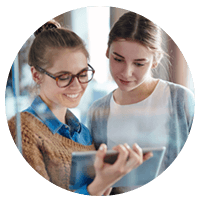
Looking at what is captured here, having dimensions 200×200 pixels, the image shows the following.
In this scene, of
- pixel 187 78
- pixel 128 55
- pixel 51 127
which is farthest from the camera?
pixel 187 78

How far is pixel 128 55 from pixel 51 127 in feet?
2.47

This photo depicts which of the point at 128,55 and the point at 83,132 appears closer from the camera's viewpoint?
the point at 128,55

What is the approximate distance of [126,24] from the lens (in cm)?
163

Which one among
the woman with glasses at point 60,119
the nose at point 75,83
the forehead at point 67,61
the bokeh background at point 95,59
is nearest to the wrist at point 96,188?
the woman with glasses at point 60,119

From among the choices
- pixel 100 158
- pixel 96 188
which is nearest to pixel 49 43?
pixel 100 158

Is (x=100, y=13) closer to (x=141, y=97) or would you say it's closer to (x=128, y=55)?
(x=128, y=55)

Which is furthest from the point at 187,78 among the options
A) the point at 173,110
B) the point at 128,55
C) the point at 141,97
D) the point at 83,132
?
the point at 83,132

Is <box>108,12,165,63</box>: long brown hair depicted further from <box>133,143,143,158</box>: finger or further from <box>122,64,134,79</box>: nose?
<box>133,143,143,158</box>: finger

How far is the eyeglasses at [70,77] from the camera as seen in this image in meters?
1.60

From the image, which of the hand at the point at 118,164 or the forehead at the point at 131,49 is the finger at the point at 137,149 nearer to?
the hand at the point at 118,164

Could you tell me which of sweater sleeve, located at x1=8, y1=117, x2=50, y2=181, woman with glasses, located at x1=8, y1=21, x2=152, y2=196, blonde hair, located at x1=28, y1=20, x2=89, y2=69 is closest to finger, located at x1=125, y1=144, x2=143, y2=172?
woman with glasses, located at x1=8, y1=21, x2=152, y2=196

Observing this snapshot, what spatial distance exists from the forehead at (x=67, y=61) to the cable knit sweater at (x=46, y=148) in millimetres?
432

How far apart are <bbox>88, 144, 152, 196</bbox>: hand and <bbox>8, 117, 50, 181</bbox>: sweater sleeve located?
41 centimetres

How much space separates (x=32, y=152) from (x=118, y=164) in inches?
25.1
